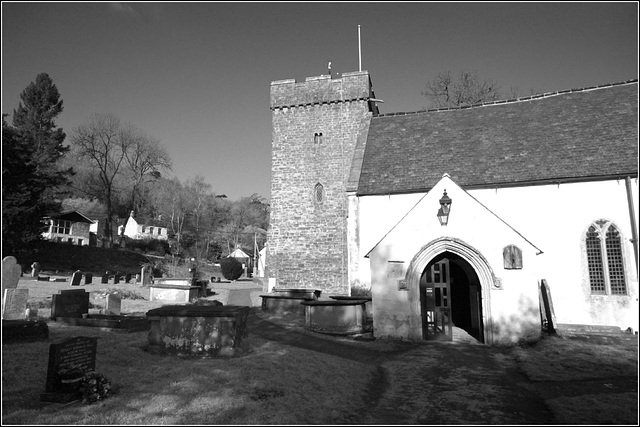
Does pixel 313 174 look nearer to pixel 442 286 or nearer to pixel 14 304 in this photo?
pixel 442 286

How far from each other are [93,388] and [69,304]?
7999 mm

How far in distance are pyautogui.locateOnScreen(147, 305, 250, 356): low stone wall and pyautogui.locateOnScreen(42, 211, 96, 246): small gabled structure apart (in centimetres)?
4685

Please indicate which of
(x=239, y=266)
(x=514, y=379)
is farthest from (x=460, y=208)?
(x=239, y=266)

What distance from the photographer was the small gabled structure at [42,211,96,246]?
1918 inches

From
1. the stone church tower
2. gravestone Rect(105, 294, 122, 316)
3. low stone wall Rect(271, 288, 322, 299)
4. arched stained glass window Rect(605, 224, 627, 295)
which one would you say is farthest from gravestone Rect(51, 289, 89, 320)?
arched stained glass window Rect(605, 224, 627, 295)

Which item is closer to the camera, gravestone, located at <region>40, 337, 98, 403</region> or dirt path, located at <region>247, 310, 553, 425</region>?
gravestone, located at <region>40, 337, 98, 403</region>

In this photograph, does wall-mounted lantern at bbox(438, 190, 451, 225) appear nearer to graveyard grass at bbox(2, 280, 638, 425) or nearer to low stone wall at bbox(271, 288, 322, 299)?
graveyard grass at bbox(2, 280, 638, 425)

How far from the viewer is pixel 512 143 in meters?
18.4

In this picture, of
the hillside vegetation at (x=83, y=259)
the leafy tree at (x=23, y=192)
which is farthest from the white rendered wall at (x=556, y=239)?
the hillside vegetation at (x=83, y=259)

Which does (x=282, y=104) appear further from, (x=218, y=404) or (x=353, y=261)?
(x=218, y=404)

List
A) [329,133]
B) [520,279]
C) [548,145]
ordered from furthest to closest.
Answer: [329,133] → [548,145] → [520,279]

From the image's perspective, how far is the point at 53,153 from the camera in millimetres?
43719

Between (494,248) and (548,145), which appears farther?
(548,145)

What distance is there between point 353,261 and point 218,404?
501 inches
